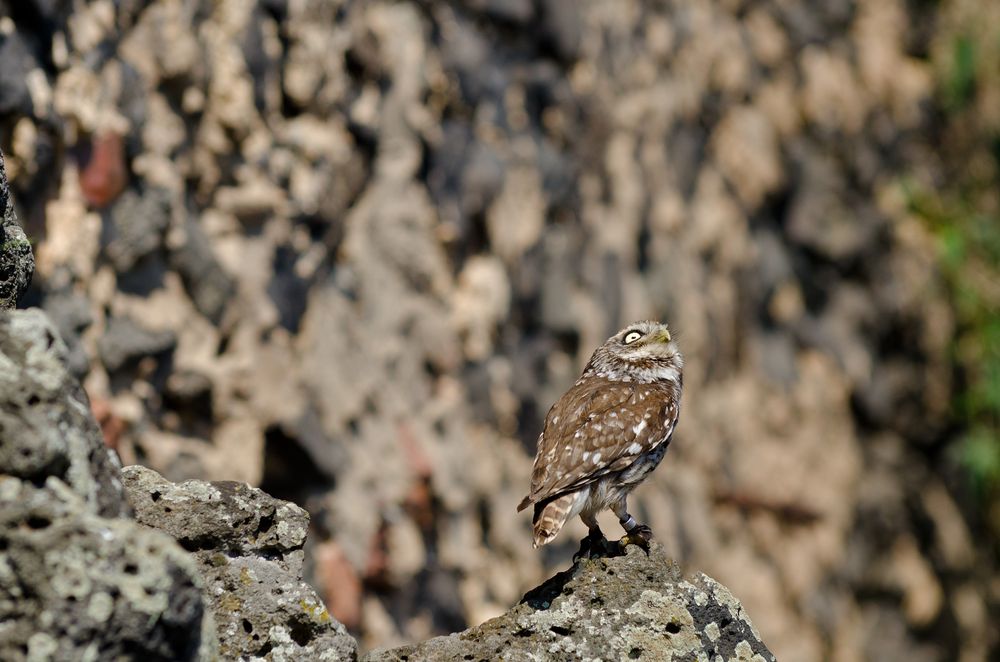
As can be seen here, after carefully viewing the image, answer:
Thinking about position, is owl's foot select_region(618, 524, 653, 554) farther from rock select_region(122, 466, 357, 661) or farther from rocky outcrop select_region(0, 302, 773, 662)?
rock select_region(122, 466, 357, 661)

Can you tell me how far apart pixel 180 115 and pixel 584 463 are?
3306 mm

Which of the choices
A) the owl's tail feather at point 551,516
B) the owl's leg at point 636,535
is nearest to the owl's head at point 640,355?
the owl's tail feather at point 551,516

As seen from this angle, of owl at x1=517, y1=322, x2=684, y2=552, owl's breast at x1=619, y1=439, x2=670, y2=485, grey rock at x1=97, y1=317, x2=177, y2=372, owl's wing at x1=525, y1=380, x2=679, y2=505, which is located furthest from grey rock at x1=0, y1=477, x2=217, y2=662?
grey rock at x1=97, y1=317, x2=177, y2=372

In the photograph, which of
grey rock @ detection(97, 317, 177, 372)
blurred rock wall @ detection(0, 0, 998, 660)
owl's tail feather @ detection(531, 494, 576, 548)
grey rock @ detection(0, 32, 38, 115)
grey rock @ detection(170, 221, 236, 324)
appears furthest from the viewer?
grey rock @ detection(170, 221, 236, 324)

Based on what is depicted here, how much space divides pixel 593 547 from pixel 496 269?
5.07 m

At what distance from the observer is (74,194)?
6.27m

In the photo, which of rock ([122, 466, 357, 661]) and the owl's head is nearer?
rock ([122, 466, 357, 661])

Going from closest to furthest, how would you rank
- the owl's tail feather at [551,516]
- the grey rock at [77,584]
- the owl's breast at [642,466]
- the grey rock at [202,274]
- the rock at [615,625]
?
the grey rock at [77,584], the rock at [615,625], the owl's tail feather at [551,516], the owl's breast at [642,466], the grey rock at [202,274]

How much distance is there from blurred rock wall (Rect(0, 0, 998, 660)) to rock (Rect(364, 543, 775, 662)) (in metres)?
2.95

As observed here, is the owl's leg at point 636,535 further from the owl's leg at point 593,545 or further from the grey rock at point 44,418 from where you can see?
the grey rock at point 44,418

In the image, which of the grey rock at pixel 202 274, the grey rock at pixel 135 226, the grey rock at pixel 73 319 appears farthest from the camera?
the grey rock at pixel 202 274

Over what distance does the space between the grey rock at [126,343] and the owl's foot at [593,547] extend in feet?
9.62

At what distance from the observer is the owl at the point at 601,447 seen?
4496 millimetres

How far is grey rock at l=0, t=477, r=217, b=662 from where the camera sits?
8.23ft
